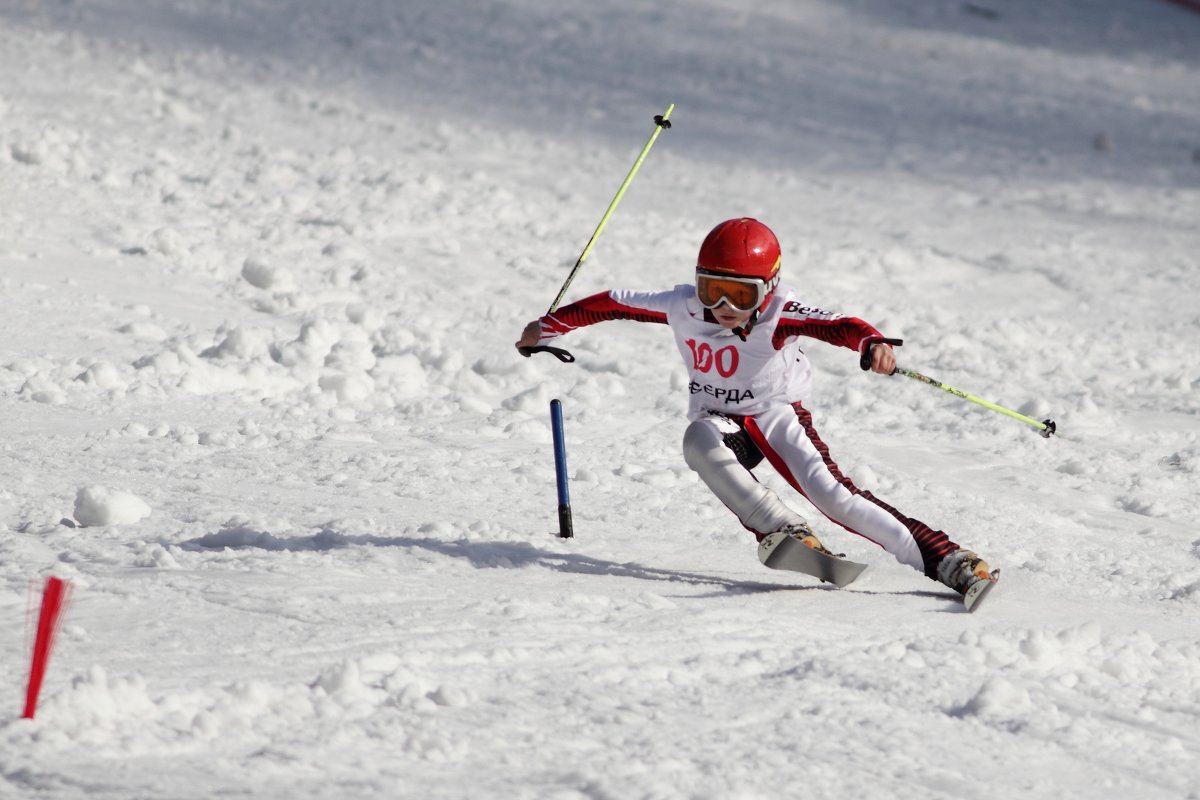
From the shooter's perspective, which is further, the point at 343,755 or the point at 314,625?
the point at 314,625

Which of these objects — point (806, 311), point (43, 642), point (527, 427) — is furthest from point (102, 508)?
point (806, 311)

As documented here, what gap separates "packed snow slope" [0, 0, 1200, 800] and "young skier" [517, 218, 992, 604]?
216 millimetres

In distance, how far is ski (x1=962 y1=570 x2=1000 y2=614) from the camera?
484 cm

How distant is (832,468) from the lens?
5.23m

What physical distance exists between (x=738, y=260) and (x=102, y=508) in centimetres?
230

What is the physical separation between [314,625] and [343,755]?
2.73 feet

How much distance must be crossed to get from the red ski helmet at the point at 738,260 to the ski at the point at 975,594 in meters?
1.17

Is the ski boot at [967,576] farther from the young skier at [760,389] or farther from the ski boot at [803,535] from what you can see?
the ski boot at [803,535]

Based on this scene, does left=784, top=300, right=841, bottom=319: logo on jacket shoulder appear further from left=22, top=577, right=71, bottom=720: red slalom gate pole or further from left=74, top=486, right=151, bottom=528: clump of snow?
left=22, top=577, right=71, bottom=720: red slalom gate pole

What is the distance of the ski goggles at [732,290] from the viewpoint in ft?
16.4

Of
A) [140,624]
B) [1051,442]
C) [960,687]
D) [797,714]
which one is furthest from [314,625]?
[1051,442]

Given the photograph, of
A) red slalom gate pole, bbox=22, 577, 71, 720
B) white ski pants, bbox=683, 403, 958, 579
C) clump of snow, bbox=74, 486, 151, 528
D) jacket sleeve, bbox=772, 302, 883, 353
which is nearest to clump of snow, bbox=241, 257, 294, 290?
clump of snow, bbox=74, 486, 151, 528

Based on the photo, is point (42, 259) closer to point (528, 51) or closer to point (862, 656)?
point (862, 656)

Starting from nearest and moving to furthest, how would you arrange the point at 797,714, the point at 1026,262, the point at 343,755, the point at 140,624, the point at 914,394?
1. the point at 343,755
2. the point at 797,714
3. the point at 140,624
4. the point at 914,394
5. the point at 1026,262
